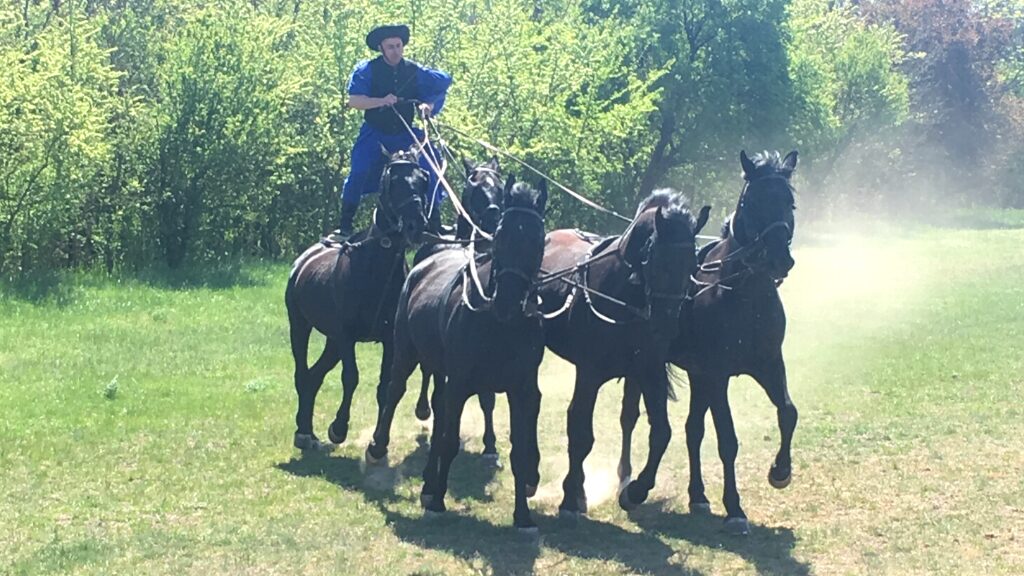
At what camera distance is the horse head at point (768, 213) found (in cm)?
886

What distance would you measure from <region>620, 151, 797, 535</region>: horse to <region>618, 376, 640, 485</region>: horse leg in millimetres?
654

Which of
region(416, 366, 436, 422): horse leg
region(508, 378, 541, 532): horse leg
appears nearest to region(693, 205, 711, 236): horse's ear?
region(508, 378, 541, 532): horse leg

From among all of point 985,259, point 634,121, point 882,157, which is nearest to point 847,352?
point 634,121

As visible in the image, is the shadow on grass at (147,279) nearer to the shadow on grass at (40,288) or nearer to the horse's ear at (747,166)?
the shadow on grass at (40,288)

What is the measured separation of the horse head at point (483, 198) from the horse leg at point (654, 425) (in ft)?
7.99

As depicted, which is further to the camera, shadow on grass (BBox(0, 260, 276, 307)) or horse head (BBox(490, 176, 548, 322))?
shadow on grass (BBox(0, 260, 276, 307))

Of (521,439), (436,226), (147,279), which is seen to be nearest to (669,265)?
(521,439)

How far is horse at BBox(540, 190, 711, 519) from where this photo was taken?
8.57m

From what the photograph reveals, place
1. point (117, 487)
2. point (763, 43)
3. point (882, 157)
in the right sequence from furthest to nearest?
point (882, 157) → point (763, 43) → point (117, 487)

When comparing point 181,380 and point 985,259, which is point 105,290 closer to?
point 181,380

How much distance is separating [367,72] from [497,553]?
17.9 feet

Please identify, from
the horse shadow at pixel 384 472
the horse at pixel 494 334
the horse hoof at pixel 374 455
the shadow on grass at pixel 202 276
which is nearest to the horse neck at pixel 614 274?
the horse at pixel 494 334

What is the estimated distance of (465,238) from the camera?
37.1ft

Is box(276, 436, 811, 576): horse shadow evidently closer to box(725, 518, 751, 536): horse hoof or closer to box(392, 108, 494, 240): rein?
box(725, 518, 751, 536): horse hoof
